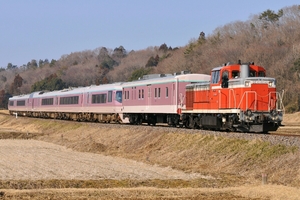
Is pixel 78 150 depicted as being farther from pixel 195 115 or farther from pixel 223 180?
pixel 223 180

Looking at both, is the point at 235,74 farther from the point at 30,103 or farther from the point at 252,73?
the point at 30,103

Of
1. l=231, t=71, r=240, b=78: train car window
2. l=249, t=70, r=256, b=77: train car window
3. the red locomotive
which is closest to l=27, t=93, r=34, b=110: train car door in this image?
the red locomotive

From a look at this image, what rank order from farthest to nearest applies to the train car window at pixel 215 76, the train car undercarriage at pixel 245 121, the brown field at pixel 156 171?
the train car window at pixel 215 76 → the train car undercarriage at pixel 245 121 → the brown field at pixel 156 171

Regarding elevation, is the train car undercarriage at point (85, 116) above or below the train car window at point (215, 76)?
below

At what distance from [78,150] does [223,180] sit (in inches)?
735

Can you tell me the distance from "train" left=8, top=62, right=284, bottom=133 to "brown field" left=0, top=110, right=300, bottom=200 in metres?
2.03

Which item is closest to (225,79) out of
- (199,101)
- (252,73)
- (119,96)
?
(252,73)

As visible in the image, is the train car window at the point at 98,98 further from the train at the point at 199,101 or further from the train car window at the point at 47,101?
the train car window at the point at 47,101

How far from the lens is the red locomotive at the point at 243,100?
2912 cm

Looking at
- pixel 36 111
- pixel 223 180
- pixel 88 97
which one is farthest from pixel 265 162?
pixel 36 111

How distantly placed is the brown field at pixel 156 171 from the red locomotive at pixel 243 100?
1877 mm

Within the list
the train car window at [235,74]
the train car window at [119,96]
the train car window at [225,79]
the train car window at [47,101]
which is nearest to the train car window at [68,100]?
the train car window at [47,101]

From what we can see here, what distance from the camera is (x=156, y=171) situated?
24.6 meters

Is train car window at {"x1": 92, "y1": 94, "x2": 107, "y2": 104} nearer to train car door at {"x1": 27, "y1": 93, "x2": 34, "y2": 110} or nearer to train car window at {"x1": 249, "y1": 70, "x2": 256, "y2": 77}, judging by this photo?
train car window at {"x1": 249, "y1": 70, "x2": 256, "y2": 77}
